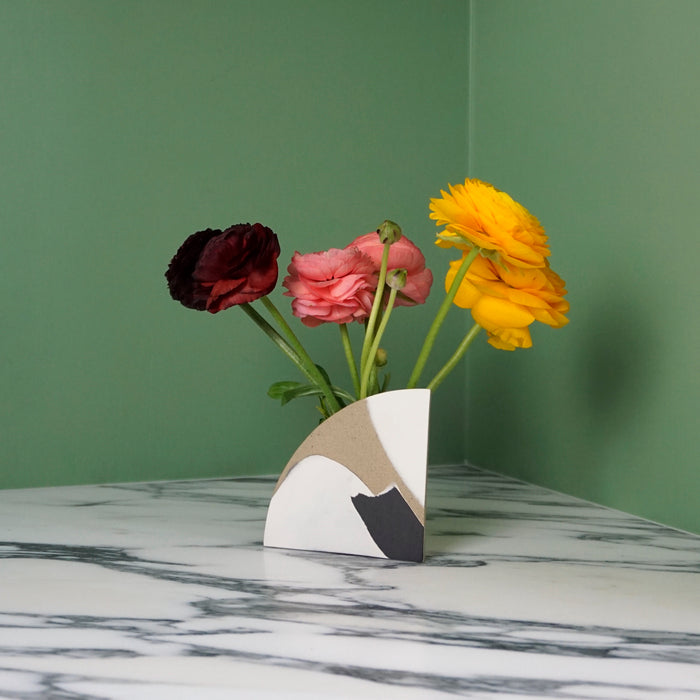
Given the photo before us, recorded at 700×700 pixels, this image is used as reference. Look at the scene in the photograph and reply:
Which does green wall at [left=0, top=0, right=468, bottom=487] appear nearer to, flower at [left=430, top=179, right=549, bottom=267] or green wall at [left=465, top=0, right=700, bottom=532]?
green wall at [left=465, top=0, right=700, bottom=532]

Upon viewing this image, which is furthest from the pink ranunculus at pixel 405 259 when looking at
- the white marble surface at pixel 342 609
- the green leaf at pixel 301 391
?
the white marble surface at pixel 342 609

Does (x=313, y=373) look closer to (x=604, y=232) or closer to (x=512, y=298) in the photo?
(x=512, y=298)

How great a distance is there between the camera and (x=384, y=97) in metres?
1.21

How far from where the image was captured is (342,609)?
2.15 ft

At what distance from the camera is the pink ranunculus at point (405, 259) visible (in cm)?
83

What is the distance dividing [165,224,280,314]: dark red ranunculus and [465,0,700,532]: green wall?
1.26ft

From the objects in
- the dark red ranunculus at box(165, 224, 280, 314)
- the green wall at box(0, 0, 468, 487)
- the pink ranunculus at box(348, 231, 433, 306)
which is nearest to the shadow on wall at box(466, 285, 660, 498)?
the green wall at box(0, 0, 468, 487)

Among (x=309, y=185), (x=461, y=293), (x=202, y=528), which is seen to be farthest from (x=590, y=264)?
(x=202, y=528)

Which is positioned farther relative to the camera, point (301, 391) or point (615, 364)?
point (615, 364)

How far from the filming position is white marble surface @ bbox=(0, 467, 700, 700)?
1.73 feet

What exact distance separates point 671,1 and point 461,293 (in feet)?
1.16

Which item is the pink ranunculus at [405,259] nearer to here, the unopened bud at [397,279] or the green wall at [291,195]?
the unopened bud at [397,279]

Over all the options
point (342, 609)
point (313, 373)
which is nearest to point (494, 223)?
point (313, 373)

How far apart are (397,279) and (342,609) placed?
0.93ft
